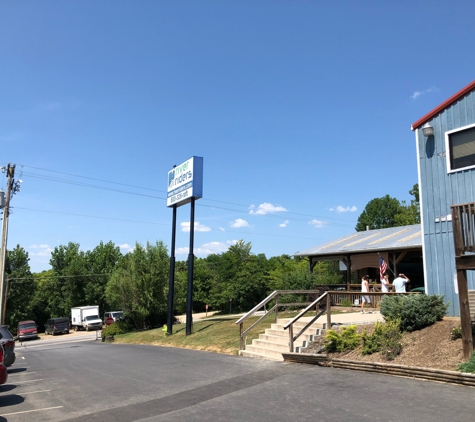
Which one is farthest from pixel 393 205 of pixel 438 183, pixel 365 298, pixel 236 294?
pixel 438 183

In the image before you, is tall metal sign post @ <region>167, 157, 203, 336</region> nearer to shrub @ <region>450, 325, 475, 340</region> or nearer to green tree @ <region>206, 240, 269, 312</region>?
shrub @ <region>450, 325, 475, 340</region>

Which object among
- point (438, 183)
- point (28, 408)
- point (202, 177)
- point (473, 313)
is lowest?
point (28, 408)

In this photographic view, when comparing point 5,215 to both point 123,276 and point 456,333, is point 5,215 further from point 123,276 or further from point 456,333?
point 456,333

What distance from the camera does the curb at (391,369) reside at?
783cm

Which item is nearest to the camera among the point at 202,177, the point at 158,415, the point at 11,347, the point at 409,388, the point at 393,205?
the point at 158,415

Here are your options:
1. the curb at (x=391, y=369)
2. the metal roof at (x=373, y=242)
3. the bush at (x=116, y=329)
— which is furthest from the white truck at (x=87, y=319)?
the curb at (x=391, y=369)

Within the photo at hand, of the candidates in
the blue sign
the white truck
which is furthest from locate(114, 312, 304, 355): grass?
the white truck

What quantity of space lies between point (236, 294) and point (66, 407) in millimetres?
45843

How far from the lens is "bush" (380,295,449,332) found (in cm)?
1073

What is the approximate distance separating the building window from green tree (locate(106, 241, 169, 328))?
25565 millimetres

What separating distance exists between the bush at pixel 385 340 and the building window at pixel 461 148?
17.1ft

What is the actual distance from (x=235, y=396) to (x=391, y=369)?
10.9 feet

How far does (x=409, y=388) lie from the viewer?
25.3 feet

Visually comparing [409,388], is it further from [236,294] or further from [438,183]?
[236,294]
